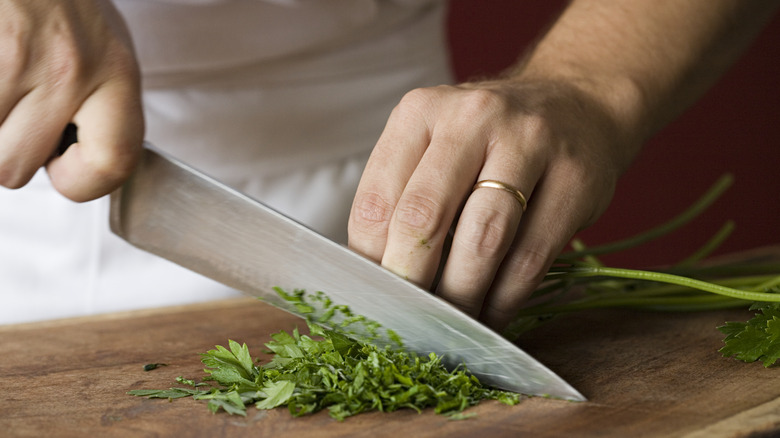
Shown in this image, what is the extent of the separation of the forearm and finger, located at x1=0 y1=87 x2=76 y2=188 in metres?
0.63

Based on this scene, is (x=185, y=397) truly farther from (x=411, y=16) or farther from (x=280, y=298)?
(x=411, y=16)

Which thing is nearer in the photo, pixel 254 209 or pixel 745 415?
pixel 745 415

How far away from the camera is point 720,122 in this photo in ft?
11.6

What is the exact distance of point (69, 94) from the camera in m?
0.86

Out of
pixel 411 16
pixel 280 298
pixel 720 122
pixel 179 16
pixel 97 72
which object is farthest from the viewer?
pixel 720 122

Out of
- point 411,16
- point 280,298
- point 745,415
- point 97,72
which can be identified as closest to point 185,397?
point 280,298

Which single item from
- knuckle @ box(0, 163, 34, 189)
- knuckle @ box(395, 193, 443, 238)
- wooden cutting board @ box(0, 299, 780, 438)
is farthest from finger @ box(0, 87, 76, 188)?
knuckle @ box(395, 193, 443, 238)

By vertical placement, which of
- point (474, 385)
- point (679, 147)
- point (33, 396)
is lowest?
point (679, 147)

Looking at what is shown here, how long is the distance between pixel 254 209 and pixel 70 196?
229 millimetres

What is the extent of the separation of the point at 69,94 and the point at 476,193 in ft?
1.59

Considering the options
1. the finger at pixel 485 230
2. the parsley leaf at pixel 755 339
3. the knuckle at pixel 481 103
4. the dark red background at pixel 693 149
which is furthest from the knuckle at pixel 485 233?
the dark red background at pixel 693 149

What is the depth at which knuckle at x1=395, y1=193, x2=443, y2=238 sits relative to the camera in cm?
83

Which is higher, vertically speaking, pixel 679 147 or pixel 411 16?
pixel 411 16

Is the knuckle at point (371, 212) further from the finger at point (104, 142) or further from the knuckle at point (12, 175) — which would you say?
Result: the knuckle at point (12, 175)
